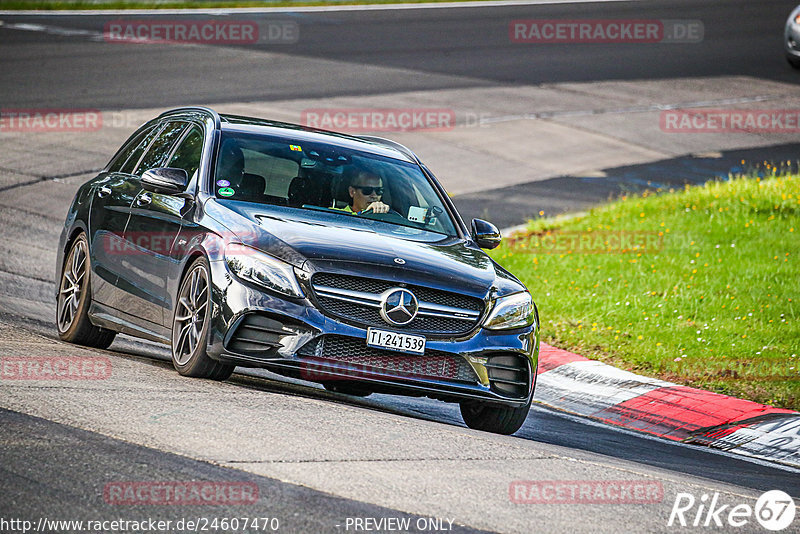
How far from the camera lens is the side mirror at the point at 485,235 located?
29.5 feet

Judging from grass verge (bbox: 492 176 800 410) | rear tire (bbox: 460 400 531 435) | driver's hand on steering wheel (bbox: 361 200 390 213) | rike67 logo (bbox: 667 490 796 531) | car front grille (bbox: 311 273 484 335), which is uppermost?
driver's hand on steering wheel (bbox: 361 200 390 213)

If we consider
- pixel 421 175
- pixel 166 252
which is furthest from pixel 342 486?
pixel 421 175

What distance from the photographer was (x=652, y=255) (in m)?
14.4

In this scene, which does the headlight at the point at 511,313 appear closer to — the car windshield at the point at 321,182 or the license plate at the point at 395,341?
the license plate at the point at 395,341

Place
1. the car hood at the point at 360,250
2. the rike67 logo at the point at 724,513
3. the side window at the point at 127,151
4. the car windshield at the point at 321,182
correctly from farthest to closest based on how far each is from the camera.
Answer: the side window at the point at 127,151, the car windshield at the point at 321,182, the car hood at the point at 360,250, the rike67 logo at the point at 724,513

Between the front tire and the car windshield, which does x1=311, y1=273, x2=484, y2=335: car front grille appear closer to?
the front tire

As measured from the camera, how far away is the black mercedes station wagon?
24.2ft

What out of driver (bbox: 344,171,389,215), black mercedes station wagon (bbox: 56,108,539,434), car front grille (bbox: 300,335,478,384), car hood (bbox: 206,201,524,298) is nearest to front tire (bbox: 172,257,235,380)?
black mercedes station wagon (bbox: 56,108,539,434)

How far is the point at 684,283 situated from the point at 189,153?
612cm

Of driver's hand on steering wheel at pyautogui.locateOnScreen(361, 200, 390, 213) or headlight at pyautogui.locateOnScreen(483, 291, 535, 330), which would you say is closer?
headlight at pyautogui.locateOnScreen(483, 291, 535, 330)

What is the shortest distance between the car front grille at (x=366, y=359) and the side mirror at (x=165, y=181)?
5.40 ft

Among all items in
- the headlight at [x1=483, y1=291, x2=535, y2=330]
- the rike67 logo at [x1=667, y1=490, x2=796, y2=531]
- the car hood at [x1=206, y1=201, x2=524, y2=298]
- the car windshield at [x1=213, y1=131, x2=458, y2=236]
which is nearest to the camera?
the rike67 logo at [x1=667, y1=490, x2=796, y2=531]

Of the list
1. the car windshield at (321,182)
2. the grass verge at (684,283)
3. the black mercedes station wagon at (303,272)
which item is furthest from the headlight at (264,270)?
the grass verge at (684,283)

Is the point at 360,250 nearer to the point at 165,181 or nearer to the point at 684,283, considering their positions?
the point at 165,181
